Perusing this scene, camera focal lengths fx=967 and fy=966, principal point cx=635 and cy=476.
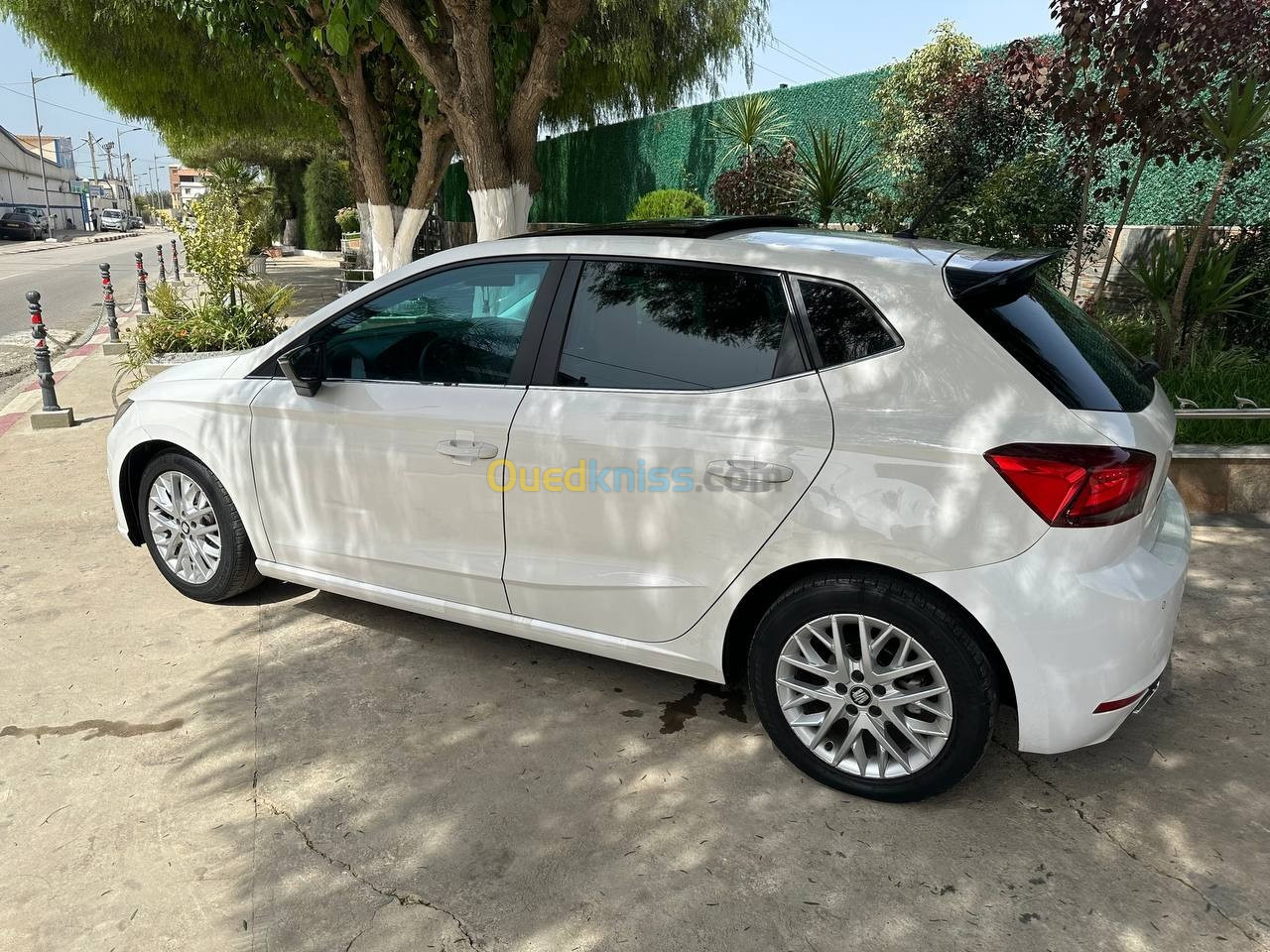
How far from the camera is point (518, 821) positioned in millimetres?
2920

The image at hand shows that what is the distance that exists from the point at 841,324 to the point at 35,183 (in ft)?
352

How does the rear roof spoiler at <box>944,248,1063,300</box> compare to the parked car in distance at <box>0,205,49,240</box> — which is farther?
the parked car in distance at <box>0,205,49,240</box>

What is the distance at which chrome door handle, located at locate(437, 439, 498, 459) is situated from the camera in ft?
11.0

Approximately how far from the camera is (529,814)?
9.70ft

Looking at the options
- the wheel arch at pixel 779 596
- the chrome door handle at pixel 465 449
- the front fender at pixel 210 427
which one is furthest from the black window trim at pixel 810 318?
the front fender at pixel 210 427

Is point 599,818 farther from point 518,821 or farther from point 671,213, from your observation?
point 671,213

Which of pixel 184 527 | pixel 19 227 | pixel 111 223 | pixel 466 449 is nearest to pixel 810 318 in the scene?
pixel 466 449

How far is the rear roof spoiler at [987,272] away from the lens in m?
2.82

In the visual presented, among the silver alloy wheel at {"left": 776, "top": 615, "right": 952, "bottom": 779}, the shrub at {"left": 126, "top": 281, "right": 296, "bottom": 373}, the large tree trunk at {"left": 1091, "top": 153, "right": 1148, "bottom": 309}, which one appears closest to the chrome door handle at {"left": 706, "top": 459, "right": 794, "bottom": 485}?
the silver alloy wheel at {"left": 776, "top": 615, "right": 952, "bottom": 779}

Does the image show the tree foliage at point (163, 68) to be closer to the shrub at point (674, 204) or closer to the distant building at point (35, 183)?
the shrub at point (674, 204)

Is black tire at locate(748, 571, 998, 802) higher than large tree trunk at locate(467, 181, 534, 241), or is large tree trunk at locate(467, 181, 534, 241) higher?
large tree trunk at locate(467, 181, 534, 241)

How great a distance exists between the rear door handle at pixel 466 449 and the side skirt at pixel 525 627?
1.94 ft

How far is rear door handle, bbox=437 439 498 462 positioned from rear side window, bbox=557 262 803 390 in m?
0.36
